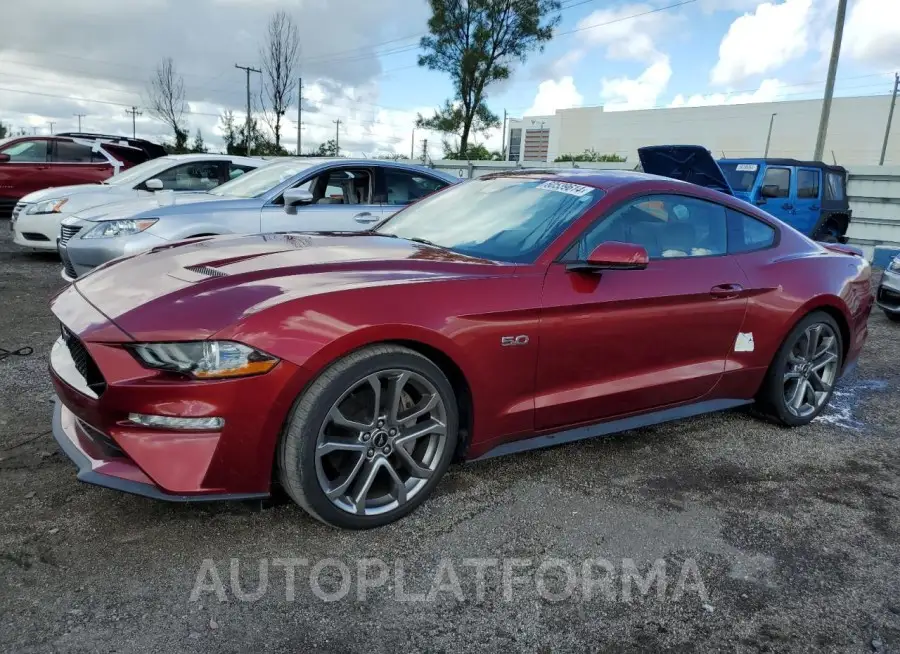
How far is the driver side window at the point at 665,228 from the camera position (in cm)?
312

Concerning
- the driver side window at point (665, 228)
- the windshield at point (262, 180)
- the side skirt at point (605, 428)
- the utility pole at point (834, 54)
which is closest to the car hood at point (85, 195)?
the windshield at point (262, 180)

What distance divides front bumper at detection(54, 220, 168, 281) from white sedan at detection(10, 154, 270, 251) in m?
2.24

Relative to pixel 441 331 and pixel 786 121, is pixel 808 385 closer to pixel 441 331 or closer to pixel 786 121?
pixel 441 331

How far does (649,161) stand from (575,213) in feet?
25.1

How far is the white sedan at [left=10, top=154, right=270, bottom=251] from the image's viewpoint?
843cm

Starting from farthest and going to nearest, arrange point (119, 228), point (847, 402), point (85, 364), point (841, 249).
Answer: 1. point (119, 228)
2. point (847, 402)
3. point (841, 249)
4. point (85, 364)

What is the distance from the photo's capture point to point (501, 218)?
3.29 m

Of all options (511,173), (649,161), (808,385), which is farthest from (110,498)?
(649,161)

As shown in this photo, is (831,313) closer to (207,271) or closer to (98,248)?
(207,271)

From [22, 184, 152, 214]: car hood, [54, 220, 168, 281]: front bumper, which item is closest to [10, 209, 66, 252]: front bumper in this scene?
[22, 184, 152, 214]: car hood

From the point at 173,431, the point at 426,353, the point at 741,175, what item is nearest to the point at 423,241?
Result: the point at 426,353

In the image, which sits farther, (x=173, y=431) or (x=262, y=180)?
(x=262, y=180)

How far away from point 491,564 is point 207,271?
1538 millimetres

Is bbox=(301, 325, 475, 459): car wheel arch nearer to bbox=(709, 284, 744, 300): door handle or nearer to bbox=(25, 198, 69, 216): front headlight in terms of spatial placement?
bbox=(709, 284, 744, 300): door handle
